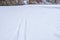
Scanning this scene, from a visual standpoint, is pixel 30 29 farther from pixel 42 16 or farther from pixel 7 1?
pixel 7 1

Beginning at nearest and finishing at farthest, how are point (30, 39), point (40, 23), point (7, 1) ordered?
point (30, 39) < point (40, 23) < point (7, 1)

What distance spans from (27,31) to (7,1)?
1.02 metres

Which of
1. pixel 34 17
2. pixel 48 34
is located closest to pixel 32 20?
pixel 34 17

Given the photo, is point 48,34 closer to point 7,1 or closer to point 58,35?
point 58,35

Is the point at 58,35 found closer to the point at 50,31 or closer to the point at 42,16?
the point at 50,31

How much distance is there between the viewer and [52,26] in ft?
2.02

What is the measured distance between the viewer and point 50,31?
1.90 feet

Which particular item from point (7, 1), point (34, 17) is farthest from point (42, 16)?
point (7, 1)

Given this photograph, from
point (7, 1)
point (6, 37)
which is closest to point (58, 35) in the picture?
point (6, 37)

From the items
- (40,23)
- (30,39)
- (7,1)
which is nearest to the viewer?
(30,39)

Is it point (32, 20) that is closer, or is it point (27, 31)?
point (27, 31)

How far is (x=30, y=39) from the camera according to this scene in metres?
0.52

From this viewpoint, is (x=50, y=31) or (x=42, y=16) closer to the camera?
(x=50, y=31)

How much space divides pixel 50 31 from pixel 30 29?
0.10m
